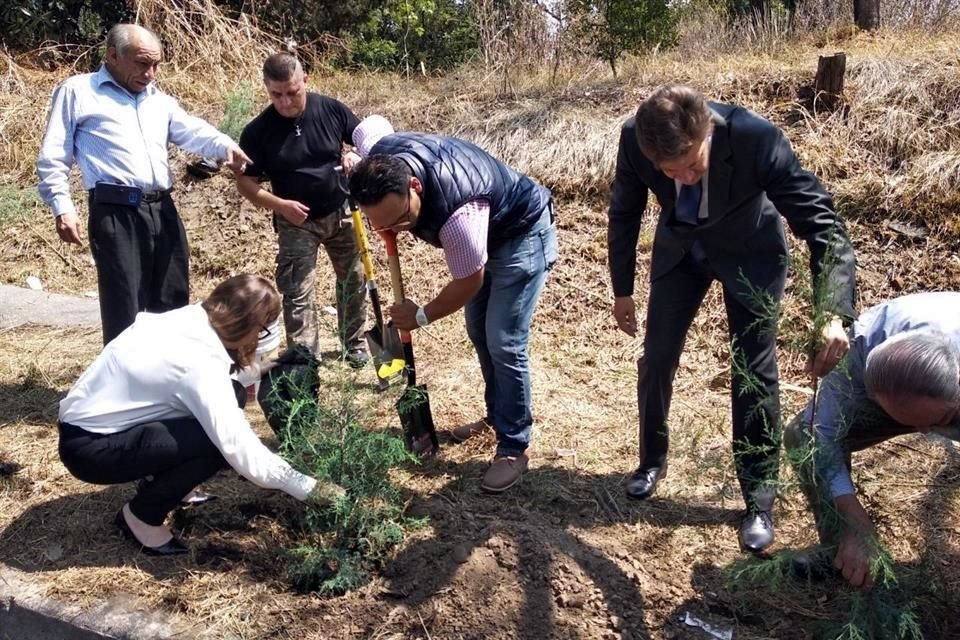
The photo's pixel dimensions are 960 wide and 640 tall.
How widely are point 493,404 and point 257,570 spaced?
1402mm

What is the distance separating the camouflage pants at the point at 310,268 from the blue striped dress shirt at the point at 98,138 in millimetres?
852

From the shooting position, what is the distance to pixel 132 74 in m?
4.18

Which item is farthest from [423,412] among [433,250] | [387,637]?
[433,250]

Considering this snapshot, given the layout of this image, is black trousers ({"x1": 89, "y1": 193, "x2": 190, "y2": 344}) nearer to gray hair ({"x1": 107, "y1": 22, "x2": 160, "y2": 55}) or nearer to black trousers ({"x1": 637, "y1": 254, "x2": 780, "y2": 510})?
gray hair ({"x1": 107, "y1": 22, "x2": 160, "y2": 55})

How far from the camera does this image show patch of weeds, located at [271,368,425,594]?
10.5ft

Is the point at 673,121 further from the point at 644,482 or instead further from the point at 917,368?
the point at 644,482

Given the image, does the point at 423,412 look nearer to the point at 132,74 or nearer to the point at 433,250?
the point at 132,74

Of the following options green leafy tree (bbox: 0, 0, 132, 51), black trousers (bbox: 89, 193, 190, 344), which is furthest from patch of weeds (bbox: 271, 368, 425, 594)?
green leafy tree (bbox: 0, 0, 132, 51)

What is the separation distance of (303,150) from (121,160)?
3.06ft

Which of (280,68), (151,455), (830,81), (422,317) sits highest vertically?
(280,68)

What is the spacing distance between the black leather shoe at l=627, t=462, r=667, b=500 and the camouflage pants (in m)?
1.76

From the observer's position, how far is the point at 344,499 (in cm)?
315

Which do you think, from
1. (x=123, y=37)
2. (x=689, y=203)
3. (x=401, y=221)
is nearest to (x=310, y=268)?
(x=123, y=37)

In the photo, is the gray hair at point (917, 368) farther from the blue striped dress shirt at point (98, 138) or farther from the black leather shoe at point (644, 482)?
the blue striped dress shirt at point (98, 138)
